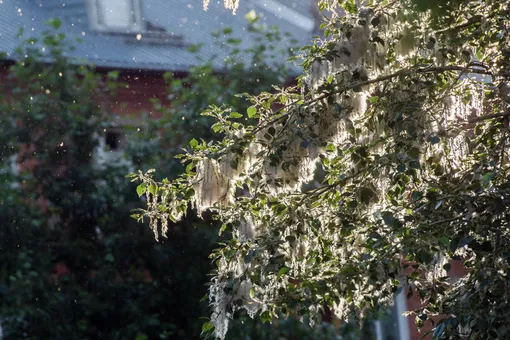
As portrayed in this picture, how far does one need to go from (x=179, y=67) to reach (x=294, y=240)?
18.6ft

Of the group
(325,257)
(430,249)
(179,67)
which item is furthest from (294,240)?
(179,67)

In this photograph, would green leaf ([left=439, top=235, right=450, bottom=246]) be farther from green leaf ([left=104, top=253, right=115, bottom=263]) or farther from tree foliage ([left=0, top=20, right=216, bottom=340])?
green leaf ([left=104, top=253, right=115, bottom=263])

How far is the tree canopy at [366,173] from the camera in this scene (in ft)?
9.85

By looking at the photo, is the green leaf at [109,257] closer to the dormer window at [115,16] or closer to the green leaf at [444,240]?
the dormer window at [115,16]

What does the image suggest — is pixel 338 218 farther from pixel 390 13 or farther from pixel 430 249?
pixel 390 13

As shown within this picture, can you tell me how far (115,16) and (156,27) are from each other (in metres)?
0.48

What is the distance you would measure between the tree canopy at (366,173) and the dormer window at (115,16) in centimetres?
614

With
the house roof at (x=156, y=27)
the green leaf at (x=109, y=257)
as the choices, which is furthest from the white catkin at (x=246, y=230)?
the house roof at (x=156, y=27)

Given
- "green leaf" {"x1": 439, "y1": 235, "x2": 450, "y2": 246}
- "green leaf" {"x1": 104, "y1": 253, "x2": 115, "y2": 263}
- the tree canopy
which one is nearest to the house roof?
"green leaf" {"x1": 104, "y1": 253, "x2": 115, "y2": 263}

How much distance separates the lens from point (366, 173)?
3252mm

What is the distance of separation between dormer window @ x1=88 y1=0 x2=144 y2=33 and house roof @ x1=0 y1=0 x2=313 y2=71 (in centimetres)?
9

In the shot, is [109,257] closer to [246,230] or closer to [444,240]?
[246,230]

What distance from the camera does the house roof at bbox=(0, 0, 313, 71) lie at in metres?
8.78

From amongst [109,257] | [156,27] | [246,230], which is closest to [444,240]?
[246,230]
